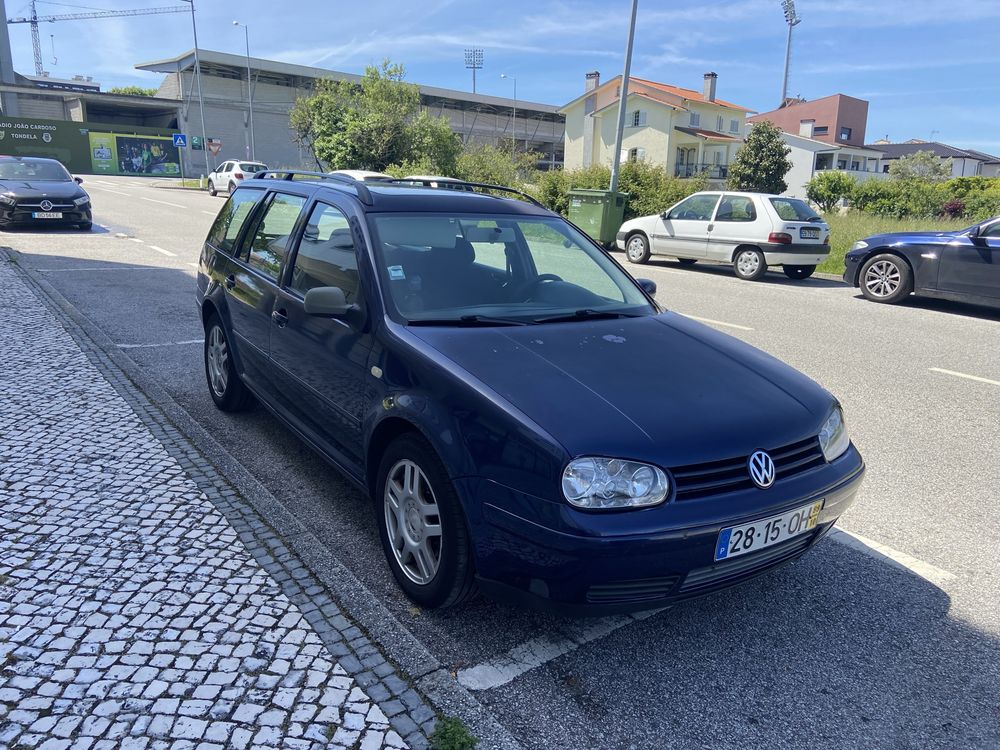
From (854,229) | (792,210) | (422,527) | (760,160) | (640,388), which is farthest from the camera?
(760,160)

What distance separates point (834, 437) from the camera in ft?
10.3

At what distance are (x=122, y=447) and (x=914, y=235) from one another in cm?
1163

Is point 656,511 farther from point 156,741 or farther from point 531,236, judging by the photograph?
point 531,236

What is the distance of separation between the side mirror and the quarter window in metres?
0.08

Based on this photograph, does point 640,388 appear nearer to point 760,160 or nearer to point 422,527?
point 422,527

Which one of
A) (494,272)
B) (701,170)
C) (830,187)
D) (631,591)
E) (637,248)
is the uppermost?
(701,170)

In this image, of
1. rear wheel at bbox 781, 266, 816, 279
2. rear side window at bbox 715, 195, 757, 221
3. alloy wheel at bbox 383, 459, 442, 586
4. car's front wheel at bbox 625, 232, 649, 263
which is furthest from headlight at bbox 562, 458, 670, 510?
car's front wheel at bbox 625, 232, 649, 263

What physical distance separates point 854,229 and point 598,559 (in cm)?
1821

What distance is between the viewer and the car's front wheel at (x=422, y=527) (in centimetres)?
282

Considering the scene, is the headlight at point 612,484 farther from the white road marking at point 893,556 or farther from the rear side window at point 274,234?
the rear side window at point 274,234

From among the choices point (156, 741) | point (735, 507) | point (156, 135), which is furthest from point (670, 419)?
point (156, 135)

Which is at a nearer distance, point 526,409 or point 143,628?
point 526,409

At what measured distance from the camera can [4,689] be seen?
8.13 feet

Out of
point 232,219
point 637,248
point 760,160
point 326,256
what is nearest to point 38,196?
point 637,248
